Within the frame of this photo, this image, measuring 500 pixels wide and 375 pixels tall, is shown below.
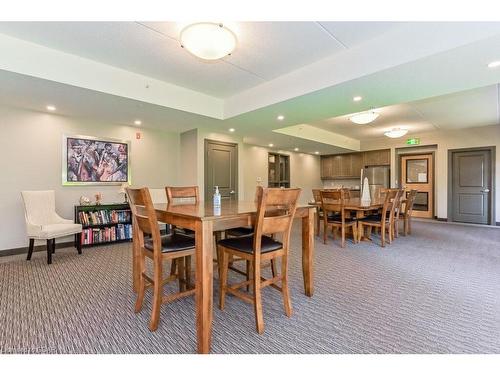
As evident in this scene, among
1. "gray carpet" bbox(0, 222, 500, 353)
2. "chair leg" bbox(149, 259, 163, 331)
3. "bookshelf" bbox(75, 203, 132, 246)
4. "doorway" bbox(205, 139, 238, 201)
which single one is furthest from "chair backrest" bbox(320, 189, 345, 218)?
"bookshelf" bbox(75, 203, 132, 246)

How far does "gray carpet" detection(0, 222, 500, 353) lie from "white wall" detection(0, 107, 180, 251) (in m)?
0.91

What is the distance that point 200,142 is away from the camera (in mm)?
5285

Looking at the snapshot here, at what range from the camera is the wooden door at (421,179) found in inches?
298

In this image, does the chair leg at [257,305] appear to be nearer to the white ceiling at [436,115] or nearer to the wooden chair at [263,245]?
the wooden chair at [263,245]

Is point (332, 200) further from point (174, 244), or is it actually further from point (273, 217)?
point (174, 244)

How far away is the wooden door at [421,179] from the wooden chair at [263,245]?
7396 mm

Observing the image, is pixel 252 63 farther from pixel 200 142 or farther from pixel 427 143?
pixel 427 143

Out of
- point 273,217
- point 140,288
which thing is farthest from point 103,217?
point 273,217

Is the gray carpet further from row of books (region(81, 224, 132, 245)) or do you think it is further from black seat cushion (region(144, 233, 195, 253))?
row of books (region(81, 224, 132, 245))

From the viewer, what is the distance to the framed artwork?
4344 millimetres

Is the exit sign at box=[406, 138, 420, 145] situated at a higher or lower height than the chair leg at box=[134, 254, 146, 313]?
higher
